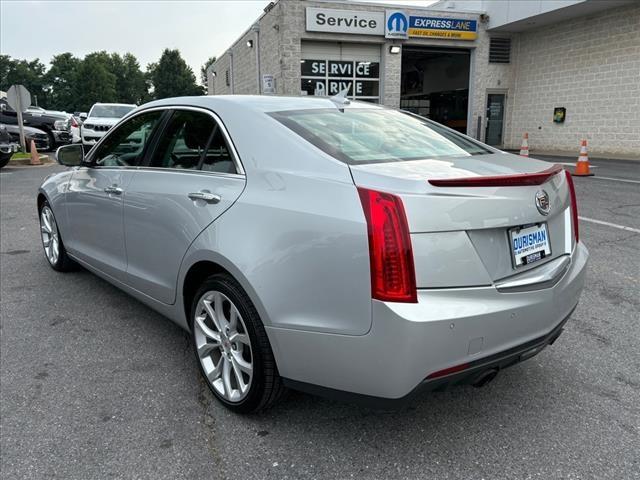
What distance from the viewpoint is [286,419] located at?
2625mm

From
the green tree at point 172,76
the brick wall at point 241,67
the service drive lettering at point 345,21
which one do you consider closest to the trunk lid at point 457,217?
the service drive lettering at point 345,21

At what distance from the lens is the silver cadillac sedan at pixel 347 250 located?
2006 mm

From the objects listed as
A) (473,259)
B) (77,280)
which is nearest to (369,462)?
(473,259)

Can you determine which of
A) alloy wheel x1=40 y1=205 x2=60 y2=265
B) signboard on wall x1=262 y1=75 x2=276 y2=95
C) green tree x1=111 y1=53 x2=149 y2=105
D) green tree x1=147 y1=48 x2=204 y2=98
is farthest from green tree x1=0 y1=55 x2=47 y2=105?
alloy wheel x1=40 y1=205 x2=60 y2=265

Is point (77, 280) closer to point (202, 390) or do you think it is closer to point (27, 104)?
point (202, 390)

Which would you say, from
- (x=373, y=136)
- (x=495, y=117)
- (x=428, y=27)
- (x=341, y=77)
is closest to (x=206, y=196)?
(x=373, y=136)

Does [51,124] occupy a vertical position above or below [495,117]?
below

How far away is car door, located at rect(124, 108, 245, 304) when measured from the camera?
106 inches

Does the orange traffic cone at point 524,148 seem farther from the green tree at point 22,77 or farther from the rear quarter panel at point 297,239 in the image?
the green tree at point 22,77

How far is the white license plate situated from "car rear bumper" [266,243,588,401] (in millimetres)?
148

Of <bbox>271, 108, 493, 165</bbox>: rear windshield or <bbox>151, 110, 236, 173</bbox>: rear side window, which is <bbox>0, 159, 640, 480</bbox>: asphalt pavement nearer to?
<bbox>271, 108, 493, 165</bbox>: rear windshield

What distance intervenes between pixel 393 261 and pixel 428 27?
20122 millimetres

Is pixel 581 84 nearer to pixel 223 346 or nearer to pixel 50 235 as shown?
pixel 50 235

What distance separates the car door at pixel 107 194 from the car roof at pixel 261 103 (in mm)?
420
